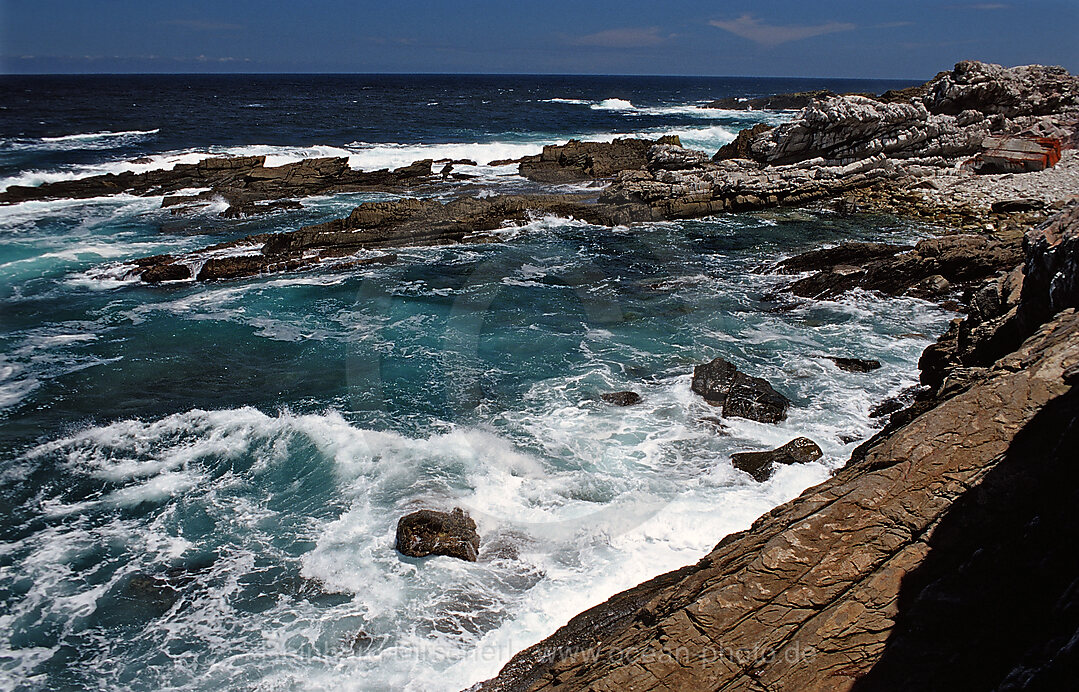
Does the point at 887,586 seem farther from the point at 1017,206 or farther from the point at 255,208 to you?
the point at 255,208

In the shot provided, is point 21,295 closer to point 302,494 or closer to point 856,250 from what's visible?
point 302,494

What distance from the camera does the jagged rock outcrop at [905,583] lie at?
4.09 m

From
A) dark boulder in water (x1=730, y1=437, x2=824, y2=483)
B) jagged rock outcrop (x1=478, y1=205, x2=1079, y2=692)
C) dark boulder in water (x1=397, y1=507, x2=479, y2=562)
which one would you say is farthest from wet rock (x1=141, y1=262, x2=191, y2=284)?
jagged rock outcrop (x1=478, y1=205, x2=1079, y2=692)

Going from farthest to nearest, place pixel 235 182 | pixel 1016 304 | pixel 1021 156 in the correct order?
pixel 235 182
pixel 1021 156
pixel 1016 304

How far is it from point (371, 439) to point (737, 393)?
266 inches

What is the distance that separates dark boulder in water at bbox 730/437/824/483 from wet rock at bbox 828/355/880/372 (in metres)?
4.05

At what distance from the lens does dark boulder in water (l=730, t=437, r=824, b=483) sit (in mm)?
10133

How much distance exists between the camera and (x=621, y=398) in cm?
1275

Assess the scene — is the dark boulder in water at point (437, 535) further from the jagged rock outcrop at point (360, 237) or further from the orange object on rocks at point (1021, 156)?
the orange object on rocks at point (1021, 156)

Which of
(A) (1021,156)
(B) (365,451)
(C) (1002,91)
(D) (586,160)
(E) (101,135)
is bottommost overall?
(B) (365,451)

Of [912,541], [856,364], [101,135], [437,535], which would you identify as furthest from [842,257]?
[101,135]

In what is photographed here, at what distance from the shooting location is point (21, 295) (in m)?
18.9

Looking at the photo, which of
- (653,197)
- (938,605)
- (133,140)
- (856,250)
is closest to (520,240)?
(653,197)

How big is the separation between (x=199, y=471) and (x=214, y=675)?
4.58 m
